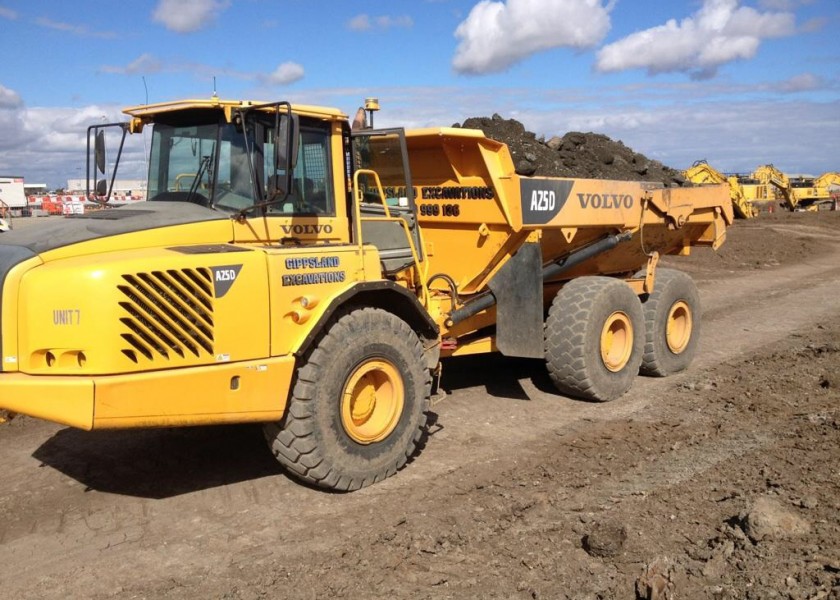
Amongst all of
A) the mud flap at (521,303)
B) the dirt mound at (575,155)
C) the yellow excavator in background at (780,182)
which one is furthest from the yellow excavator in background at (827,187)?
the mud flap at (521,303)

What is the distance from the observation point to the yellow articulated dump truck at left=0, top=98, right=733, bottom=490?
4.14 meters

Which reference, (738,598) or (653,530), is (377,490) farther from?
(738,598)

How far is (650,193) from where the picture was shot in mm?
8086

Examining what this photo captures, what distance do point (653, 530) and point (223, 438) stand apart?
3.43m

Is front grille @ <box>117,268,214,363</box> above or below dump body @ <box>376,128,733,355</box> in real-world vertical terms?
below

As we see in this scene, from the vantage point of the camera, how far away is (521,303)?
695 cm

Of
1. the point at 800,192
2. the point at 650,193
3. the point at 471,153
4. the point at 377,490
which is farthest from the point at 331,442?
the point at 800,192

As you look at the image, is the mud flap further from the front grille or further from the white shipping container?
the white shipping container

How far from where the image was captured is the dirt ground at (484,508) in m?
3.89

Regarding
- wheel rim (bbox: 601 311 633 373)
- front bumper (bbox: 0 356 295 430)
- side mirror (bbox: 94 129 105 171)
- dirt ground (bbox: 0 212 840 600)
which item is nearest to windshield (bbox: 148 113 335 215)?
side mirror (bbox: 94 129 105 171)

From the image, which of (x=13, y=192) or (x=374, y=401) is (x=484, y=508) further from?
(x=13, y=192)

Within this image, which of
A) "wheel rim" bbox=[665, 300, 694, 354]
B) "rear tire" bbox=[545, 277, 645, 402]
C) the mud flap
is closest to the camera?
the mud flap

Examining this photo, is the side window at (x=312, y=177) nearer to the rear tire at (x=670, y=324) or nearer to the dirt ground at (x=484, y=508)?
the dirt ground at (x=484, y=508)

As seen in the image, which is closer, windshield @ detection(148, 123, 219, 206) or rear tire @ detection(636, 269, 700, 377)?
windshield @ detection(148, 123, 219, 206)
